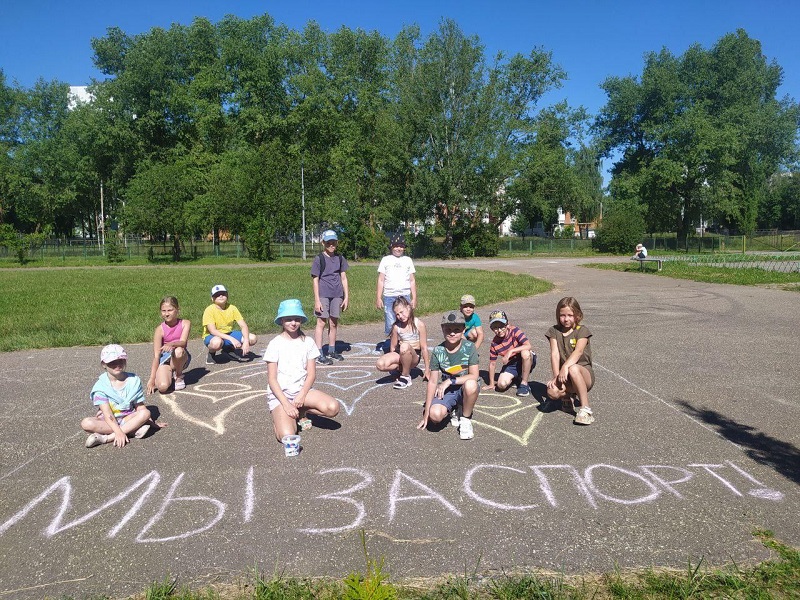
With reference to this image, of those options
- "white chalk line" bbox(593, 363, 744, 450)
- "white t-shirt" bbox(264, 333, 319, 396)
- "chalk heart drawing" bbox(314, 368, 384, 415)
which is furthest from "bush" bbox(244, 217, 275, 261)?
"white t-shirt" bbox(264, 333, 319, 396)

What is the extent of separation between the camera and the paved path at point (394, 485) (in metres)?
3.26

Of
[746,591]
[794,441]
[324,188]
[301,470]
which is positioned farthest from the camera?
[324,188]

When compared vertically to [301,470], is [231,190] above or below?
above

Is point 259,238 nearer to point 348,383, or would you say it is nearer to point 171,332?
point 171,332

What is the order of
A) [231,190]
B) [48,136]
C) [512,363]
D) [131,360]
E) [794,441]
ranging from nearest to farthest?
[794,441], [512,363], [131,360], [231,190], [48,136]

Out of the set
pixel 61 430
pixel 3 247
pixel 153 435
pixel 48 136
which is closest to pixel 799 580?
pixel 153 435

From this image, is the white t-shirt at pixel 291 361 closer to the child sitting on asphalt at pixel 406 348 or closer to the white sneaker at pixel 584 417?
the child sitting on asphalt at pixel 406 348

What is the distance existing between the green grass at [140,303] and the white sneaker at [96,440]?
17.1 ft

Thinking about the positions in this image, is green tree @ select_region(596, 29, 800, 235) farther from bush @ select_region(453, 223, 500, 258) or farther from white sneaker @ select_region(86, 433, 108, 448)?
white sneaker @ select_region(86, 433, 108, 448)

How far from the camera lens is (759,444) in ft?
16.0

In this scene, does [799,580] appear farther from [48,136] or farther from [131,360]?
[48,136]

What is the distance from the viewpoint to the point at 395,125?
136 feet

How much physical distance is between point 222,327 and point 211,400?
1.83 m

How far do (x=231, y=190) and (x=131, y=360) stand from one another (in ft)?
114
